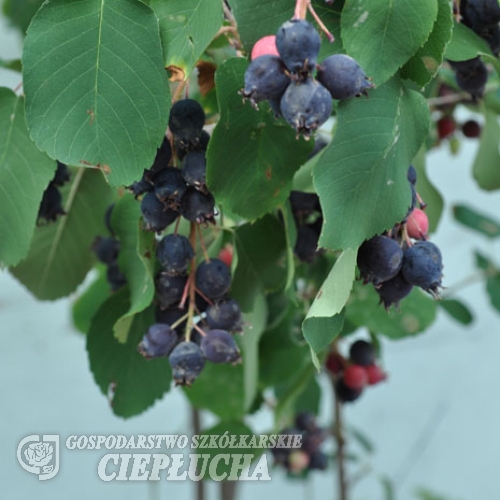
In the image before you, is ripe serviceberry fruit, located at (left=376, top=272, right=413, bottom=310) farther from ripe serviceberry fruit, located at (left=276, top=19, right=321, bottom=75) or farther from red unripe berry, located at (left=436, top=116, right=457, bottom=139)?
red unripe berry, located at (left=436, top=116, right=457, bottom=139)

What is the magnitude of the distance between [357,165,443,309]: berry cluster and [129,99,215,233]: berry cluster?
0.34 feet

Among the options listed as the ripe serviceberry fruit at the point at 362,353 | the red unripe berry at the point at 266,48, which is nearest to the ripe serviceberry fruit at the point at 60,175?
the red unripe berry at the point at 266,48

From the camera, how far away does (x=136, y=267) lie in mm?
594

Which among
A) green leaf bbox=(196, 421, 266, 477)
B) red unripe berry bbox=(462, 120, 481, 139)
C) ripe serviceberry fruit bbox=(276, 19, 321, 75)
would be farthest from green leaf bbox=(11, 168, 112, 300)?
red unripe berry bbox=(462, 120, 481, 139)

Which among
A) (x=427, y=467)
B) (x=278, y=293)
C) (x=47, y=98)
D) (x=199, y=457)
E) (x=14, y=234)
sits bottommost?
(x=427, y=467)

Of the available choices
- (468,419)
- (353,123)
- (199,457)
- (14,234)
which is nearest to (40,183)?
(14,234)

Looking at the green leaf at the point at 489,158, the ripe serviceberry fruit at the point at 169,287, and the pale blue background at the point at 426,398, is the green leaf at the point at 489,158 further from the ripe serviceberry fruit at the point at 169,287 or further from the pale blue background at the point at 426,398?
the pale blue background at the point at 426,398

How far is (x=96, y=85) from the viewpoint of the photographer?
17.5 inches

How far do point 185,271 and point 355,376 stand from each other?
1.58 feet

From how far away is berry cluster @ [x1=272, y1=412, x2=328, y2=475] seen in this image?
3.95 feet

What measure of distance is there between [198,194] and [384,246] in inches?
4.6

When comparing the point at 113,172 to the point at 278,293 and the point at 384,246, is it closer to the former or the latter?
the point at 384,246

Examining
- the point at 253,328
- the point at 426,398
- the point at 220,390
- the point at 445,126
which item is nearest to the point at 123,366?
the point at 253,328

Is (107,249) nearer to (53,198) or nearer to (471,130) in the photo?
(53,198)
